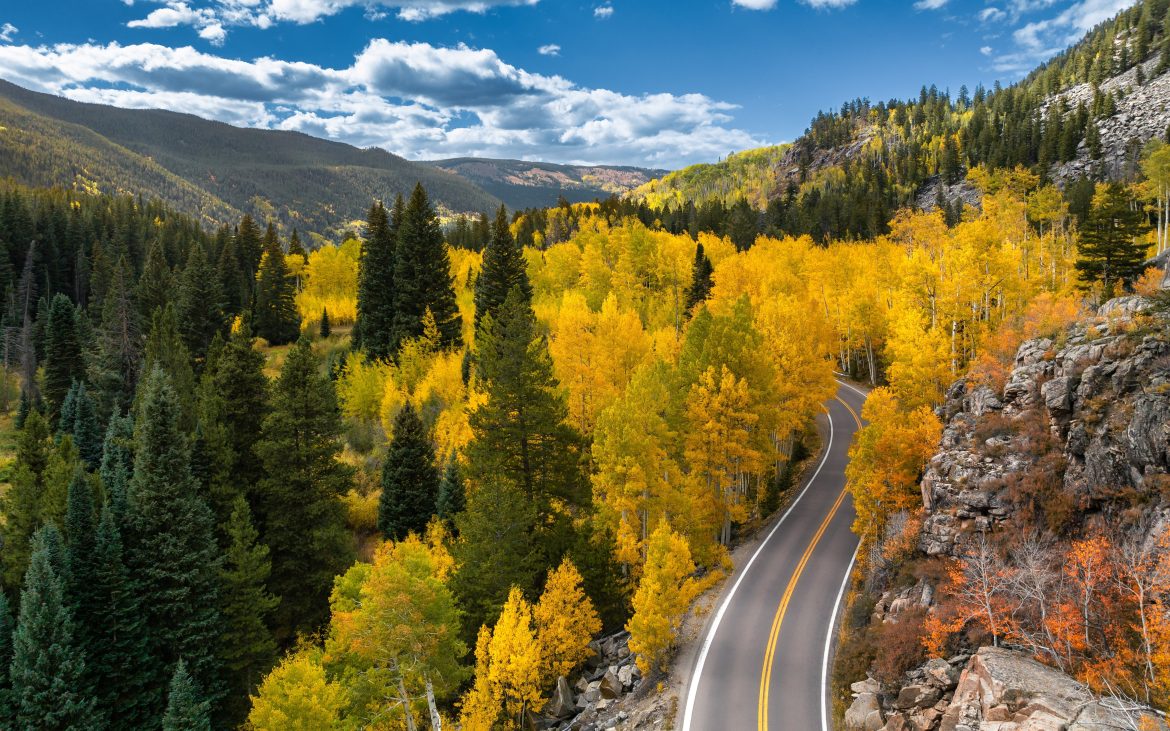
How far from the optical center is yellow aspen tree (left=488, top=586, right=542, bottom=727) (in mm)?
25062

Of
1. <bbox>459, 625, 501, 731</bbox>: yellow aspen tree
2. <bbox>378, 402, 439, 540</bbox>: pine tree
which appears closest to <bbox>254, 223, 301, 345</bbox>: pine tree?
<bbox>378, 402, 439, 540</bbox>: pine tree

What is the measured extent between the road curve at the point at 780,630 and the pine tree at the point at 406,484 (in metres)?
19.0

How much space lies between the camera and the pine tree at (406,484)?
1516 inches

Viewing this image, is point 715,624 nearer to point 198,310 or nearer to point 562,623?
point 562,623

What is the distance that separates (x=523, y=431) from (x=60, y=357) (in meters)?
63.5

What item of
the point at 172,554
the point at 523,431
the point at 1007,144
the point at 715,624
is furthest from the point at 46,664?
the point at 1007,144

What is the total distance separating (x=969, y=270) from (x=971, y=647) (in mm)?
24977

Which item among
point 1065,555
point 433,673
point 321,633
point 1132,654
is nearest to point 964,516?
point 1065,555

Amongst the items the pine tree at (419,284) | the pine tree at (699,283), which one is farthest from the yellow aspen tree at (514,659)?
the pine tree at (699,283)

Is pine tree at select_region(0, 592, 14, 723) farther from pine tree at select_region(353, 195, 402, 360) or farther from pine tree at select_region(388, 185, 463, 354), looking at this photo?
pine tree at select_region(388, 185, 463, 354)

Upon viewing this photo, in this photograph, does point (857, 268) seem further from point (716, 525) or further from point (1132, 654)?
point (1132, 654)

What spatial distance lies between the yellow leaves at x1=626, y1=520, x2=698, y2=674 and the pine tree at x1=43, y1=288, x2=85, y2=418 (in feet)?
223

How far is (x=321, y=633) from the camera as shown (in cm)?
3362

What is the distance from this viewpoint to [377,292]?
184 ft
